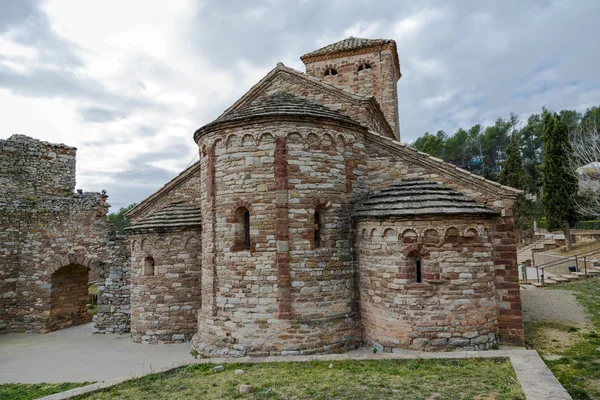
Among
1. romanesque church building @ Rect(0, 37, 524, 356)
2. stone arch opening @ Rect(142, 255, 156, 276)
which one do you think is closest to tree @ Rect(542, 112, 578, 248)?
romanesque church building @ Rect(0, 37, 524, 356)

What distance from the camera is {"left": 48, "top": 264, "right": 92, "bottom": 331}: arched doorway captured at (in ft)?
43.2

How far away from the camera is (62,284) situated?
44.5 ft

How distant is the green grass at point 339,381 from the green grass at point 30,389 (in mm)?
1589

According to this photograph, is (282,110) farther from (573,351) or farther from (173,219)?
(573,351)

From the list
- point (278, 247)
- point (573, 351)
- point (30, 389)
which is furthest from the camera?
point (278, 247)

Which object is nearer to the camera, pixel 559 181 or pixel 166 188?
pixel 166 188

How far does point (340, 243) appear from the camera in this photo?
898cm

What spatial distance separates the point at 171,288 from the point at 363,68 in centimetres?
1252

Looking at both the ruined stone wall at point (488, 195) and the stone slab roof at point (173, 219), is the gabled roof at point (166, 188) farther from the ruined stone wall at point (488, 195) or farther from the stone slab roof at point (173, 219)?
the ruined stone wall at point (488, 195)

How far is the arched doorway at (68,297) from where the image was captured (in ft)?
43.2

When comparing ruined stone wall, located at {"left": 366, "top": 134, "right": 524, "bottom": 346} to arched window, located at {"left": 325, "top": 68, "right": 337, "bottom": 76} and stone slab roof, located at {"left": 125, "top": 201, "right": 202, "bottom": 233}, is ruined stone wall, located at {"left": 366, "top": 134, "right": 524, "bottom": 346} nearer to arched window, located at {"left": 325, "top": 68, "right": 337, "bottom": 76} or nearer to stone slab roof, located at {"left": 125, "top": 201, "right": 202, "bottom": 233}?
stone slab roof, located at {"left": 125, "top": 201, "right": 202, "bottom": 233}

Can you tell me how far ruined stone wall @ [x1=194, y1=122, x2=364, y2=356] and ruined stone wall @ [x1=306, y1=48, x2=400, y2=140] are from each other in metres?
8.17

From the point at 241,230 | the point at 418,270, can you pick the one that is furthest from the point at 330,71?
the point at 418,270

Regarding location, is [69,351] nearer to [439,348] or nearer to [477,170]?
[439,348]
